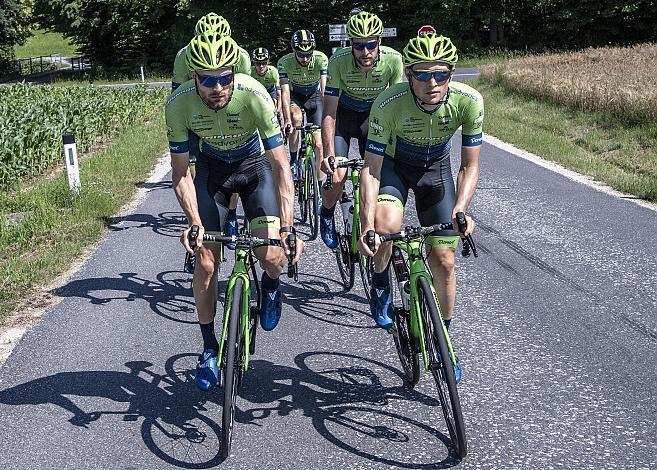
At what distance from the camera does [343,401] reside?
509 centimetres

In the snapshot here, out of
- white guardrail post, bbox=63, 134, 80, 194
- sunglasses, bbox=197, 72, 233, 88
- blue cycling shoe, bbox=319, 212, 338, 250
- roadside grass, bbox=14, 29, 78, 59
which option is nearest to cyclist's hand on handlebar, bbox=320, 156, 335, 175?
blue cycling shoe, bbox=319, 212, 338, 250

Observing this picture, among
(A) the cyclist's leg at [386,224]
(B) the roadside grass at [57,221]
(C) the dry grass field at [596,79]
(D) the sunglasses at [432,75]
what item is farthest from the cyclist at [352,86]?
(C) the dry grass field at [596,79]

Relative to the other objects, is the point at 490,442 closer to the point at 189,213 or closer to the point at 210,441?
the point at 210,441

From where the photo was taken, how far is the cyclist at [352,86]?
7.51 meters

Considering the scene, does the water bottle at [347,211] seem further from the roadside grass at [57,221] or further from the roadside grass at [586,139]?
the roadside grass at [586,139]

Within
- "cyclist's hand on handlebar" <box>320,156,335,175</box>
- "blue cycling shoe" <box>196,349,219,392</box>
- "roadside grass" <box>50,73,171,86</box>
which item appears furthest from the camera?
"roadside grass" <box>50,73,171,86</box>

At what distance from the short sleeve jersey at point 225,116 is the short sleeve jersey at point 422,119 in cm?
67

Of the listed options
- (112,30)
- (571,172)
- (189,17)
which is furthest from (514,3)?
Result: (571,172)

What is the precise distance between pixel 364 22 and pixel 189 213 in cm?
335

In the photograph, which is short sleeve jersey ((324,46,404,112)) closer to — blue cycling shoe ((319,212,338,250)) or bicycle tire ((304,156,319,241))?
blue cycling shoe ((319,212,338,250))

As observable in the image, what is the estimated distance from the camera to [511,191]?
1207 cm

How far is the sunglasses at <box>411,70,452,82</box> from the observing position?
192 inches

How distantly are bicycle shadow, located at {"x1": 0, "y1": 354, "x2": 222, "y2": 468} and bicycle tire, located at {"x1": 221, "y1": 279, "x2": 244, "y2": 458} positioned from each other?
0.16 metres

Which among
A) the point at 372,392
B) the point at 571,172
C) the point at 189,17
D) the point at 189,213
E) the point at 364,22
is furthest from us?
the point at 189,17
